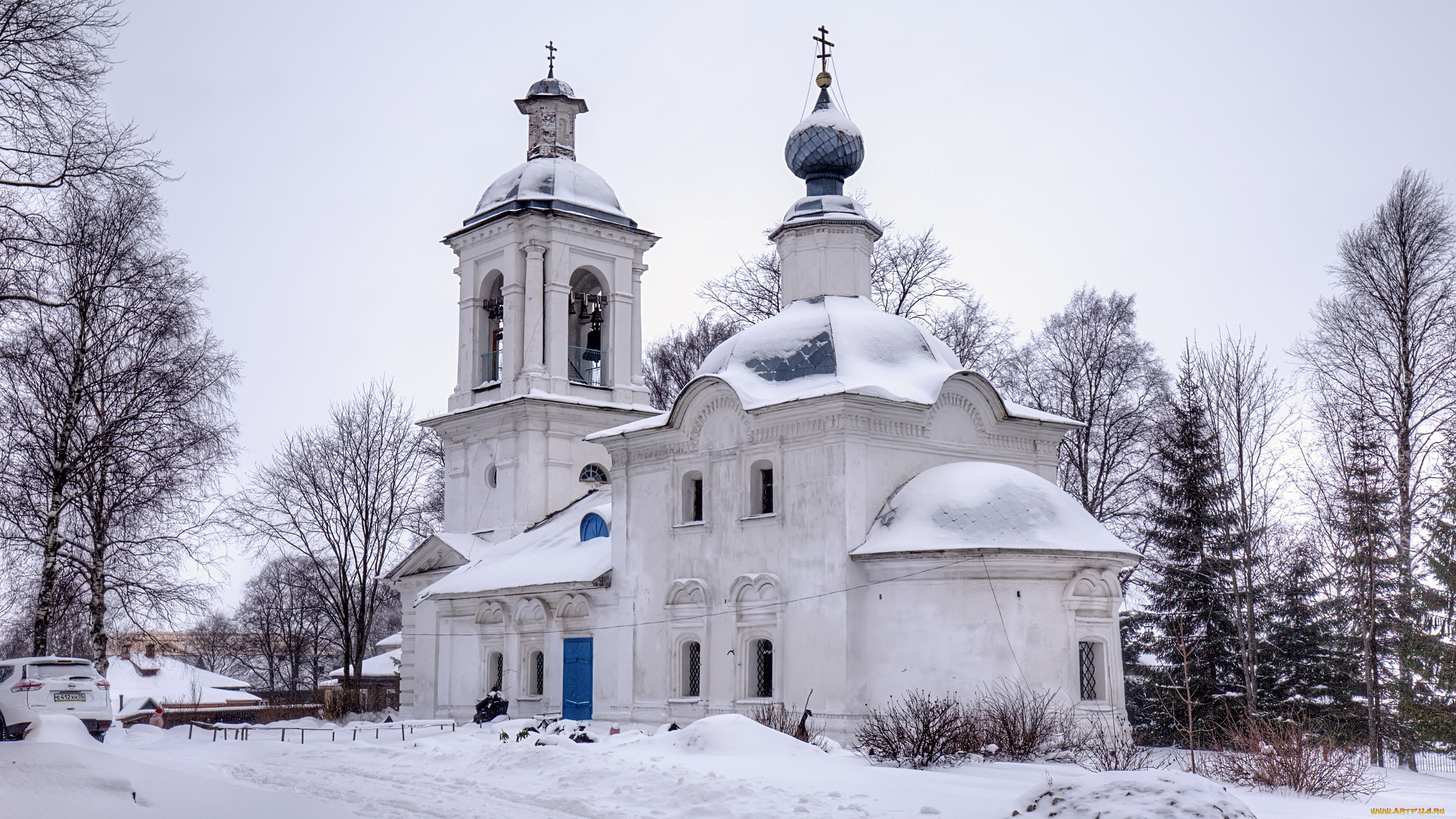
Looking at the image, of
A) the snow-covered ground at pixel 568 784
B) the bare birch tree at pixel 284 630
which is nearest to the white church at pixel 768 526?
the snow-covered ground at pixel 568 784

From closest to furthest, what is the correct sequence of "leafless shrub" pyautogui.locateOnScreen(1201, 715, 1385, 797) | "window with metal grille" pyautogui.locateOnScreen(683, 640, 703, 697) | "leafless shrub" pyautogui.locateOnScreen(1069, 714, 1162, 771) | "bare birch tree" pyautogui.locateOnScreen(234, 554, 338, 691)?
"leafless shrub" pyautogui.locateOnScreen(1201, 715, 1385, 797), "leafless shrub" pyautogui.locateOnScreen(1069, 714, 1162, 771), "window with metal grille" pyautogui.locateOnScreen(683, 640, 703, 697), "bare birch tree" pyautogui.locateOnScreen(234, 554, 338, 691)

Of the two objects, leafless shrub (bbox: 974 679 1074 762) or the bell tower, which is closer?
leafless shrub (bbox: 974 679 1074 762)

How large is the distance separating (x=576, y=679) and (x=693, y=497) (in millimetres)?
3754

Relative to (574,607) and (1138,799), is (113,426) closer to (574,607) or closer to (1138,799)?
(574,607)

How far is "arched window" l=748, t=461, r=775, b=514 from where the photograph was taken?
18.8 meters

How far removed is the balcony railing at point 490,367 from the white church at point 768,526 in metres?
0.61

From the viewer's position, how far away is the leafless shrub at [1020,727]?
42.9ft

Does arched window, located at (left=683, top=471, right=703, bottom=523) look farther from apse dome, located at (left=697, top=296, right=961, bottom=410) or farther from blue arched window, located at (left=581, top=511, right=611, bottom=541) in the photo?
blue arched window, located at (left=581, top=511, right=611, bottom=541)

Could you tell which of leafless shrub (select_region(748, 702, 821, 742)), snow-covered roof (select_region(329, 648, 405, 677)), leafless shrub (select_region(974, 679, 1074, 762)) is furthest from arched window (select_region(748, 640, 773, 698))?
snow-covered roof (select_region(329, 648, 405, 677))

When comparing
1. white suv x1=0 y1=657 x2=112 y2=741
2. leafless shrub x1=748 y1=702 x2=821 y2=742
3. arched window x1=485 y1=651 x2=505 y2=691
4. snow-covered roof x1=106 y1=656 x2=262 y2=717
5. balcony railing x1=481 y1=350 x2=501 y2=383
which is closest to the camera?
white suv x1=0 y1=657 x2=112 y2=741

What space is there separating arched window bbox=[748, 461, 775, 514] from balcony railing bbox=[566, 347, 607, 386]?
327 inches

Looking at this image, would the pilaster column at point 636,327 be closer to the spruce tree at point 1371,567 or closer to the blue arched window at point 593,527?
the blue arched window at point 593,527

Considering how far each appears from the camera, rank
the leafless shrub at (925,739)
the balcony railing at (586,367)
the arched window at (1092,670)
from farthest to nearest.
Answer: the balcony railing at (586,367) < the arched window at (1092,670) < the leafless shrub at (925,739)

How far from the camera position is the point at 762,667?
18.5 m
